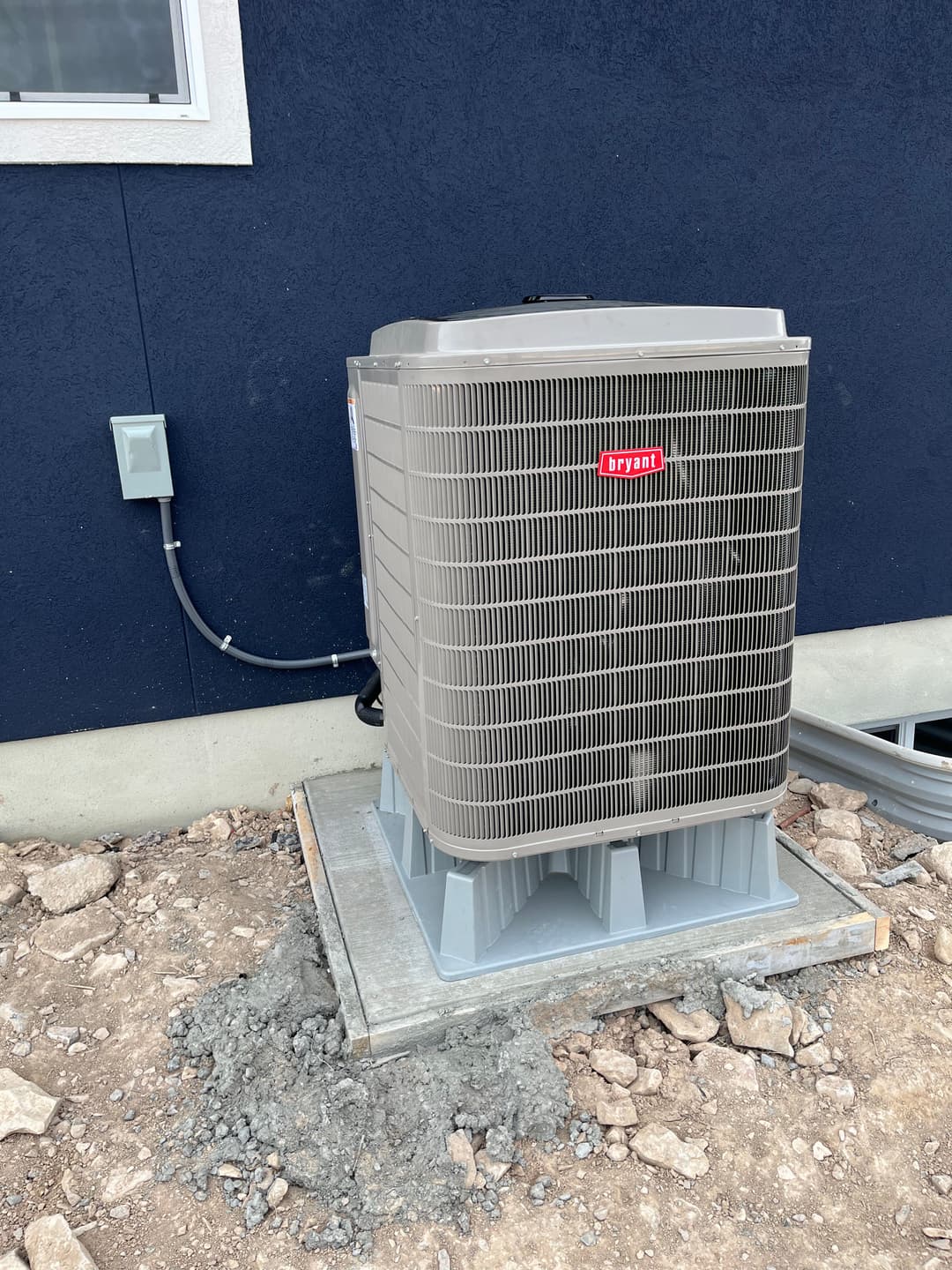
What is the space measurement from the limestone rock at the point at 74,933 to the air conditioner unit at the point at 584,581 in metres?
0.96

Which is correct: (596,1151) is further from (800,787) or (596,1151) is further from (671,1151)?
(800,787)

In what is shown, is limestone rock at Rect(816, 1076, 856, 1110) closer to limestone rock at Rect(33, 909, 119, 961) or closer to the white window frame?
limestone rock at Rect(33, 909, 119, 961)

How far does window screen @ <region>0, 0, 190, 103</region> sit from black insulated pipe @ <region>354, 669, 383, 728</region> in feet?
5.84

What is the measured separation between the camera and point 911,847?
2.85 meters

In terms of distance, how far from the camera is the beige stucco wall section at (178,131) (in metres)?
2.48

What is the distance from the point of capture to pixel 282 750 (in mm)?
3162

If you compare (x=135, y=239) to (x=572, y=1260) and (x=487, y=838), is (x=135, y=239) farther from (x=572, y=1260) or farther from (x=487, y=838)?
(x=572, y=1260)

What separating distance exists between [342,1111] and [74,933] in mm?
1070

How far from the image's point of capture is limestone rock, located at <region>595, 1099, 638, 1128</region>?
6.18 ft

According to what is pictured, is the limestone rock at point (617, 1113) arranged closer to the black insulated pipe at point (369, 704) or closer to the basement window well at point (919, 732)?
the black insulated pipe at point (369, 704)

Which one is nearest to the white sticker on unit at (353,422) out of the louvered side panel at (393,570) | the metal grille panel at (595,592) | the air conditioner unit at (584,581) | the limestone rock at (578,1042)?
the louvered side panel at (393,570)

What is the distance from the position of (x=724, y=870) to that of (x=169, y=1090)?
4.70 ft

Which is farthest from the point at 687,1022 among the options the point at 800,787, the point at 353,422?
the point at 353,422

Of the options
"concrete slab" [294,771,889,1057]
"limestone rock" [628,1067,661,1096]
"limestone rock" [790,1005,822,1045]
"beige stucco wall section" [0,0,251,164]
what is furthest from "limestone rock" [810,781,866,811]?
"beige stucco wall section" [0,0,251,164]
